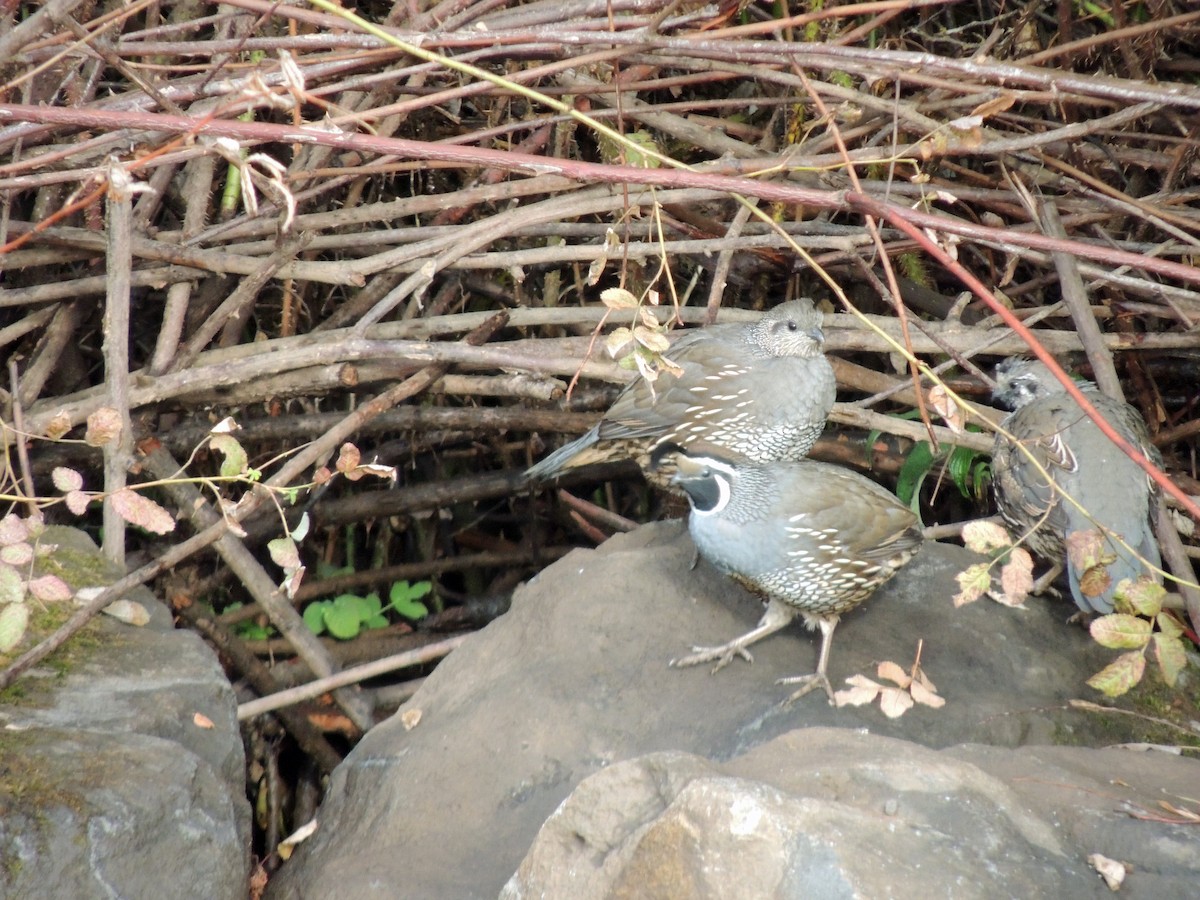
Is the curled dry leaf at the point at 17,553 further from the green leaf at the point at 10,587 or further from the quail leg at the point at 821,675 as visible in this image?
the quail leg at the point at 821,675

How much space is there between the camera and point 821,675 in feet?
11.3

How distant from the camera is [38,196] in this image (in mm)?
4422

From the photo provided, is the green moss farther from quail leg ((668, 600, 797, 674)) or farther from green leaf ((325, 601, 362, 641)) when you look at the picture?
green leaf ((325, 601, 362, 641))

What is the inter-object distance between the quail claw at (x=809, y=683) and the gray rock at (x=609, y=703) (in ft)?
0.11

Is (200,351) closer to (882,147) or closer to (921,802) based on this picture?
(882,147)

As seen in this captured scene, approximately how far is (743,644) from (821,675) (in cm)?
28

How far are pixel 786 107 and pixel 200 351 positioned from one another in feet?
7.44

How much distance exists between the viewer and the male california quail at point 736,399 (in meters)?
4.23

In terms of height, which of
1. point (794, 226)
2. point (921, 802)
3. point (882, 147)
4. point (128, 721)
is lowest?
point (128, 721)

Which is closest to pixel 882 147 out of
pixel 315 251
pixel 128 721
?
pixel 315 251

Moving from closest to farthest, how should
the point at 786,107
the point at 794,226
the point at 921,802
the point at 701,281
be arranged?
1. the point at 921,802
2. the point at 794,226
3. the point at 786,107
4. the point at 701,281

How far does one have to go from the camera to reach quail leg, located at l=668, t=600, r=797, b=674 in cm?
356

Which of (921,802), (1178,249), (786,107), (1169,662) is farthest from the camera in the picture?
(786,107)

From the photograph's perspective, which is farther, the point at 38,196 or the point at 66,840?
the point at 38,196
